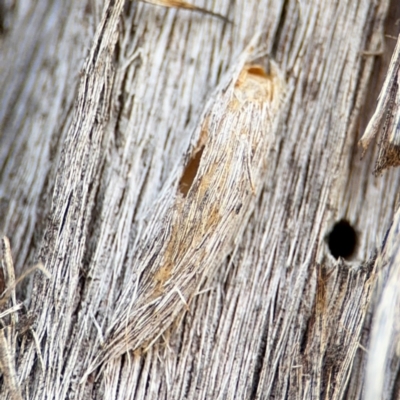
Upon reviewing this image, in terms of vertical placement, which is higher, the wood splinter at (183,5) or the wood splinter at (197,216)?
the wood splinter at (183,5)

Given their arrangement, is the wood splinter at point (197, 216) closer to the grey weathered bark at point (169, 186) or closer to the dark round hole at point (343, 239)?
the grey weathered bark at point (169, 186)

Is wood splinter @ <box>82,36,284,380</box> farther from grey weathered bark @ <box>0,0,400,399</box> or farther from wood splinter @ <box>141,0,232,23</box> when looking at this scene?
wood splinter @ <box>141,0,232,23</box>

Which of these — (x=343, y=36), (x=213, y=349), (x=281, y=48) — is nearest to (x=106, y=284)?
(x=213, y=349)

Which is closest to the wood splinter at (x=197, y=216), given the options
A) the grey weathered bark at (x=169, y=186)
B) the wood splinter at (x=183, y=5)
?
the grey weathered bark at (x=169, y=186)

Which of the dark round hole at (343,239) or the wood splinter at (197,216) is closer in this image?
the wood splinter at (197,216)

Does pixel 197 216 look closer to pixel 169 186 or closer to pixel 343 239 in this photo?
pixel 169 186

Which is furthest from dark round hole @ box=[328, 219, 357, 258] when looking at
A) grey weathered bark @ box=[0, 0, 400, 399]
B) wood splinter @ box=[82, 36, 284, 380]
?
wood splinter @ box=[82, 36, 284, 380]
